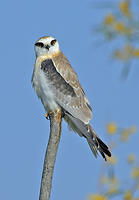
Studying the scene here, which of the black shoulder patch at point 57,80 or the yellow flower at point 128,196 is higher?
the black shoulder patch at point 57,80

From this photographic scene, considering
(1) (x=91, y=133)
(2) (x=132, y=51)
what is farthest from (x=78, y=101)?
(2) (x=132, y=51)

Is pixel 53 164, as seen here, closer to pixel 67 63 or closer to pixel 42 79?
pixel 42 79

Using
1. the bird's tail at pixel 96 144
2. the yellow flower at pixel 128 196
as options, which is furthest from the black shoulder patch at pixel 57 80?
the yellow flower at pixel 128 196

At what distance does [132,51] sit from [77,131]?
1548 mm

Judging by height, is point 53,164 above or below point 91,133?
below

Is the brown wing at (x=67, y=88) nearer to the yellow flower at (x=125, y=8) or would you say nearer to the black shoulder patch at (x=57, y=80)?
the black shoulder patch at (x=57, y=80)

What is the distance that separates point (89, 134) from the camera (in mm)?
4973

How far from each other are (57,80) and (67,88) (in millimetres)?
177

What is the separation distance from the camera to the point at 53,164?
3.82 meters

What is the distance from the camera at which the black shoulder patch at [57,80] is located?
5.66m

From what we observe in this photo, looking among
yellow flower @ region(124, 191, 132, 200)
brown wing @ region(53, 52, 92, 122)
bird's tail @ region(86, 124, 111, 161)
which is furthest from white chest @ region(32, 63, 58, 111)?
yellow flower @ region(124, 191, 132, 200)

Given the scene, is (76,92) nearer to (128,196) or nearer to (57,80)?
(57,80)

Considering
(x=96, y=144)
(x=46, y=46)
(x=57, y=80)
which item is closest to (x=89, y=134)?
(x=96, y=144)

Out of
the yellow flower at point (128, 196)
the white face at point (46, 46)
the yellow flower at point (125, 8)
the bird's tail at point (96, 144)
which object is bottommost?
the yellow flower at point (128, 196)
